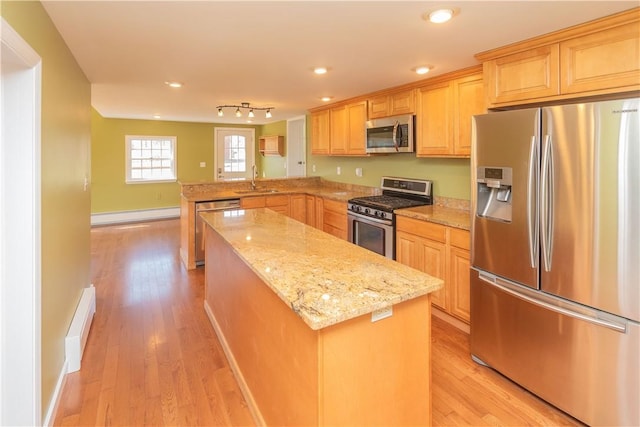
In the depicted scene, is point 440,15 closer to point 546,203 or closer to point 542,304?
point 546,203

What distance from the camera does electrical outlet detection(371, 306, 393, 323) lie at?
4.35ft

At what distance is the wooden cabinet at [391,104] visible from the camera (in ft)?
11.8

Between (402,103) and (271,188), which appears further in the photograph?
(271,188)

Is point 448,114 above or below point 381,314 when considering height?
above

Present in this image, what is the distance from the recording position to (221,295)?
8.59ft

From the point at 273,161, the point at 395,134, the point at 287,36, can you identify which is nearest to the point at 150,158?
the point at 273,161

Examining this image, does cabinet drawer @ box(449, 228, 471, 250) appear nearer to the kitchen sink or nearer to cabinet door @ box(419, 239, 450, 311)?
cabinet door @ box(419, 239, 450, 311)

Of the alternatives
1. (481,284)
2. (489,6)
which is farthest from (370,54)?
(481,284)

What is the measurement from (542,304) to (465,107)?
1772 mm

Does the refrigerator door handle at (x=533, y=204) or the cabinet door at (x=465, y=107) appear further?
the cabinet door at (x=465, y=107)

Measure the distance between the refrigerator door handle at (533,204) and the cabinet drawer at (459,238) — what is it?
0.68 m

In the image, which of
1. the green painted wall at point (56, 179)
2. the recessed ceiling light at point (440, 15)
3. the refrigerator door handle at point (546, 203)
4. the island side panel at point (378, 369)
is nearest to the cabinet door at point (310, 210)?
the green painted wall at point (56, 179)

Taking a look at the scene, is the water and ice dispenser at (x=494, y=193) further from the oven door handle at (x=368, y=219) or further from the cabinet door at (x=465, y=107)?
the oven door handle at (x=368, y=219)

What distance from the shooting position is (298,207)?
5.07 metres
